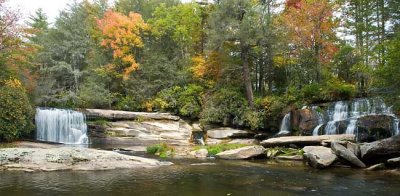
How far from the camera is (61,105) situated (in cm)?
3203

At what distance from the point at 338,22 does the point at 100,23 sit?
2210 centimetres

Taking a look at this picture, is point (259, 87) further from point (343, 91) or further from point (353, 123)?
point (353, 123)

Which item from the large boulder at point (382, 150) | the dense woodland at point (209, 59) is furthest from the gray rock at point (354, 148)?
the dense woodland at point (209, 59)

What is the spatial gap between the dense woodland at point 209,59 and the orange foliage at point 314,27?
0.07m

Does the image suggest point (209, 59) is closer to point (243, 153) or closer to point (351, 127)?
point (243, 153)

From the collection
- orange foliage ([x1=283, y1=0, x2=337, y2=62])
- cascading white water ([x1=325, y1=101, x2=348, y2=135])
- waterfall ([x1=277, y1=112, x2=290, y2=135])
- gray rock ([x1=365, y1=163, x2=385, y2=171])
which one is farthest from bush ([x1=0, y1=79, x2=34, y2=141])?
gray rock ([x1=365, y1=163, x2=385, y2=171])

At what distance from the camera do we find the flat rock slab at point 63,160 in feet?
46.4

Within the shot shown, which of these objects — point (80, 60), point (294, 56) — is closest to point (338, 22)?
point (294, 56)

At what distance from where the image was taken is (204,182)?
12.1 m

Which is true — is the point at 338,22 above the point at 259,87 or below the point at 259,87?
above

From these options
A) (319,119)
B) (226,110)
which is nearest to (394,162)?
(319,119)

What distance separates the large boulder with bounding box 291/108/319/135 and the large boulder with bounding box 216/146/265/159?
483 cm

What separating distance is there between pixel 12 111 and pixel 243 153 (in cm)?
1454

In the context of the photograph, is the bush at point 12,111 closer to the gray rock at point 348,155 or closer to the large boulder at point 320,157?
the large boulder at point 320,157
